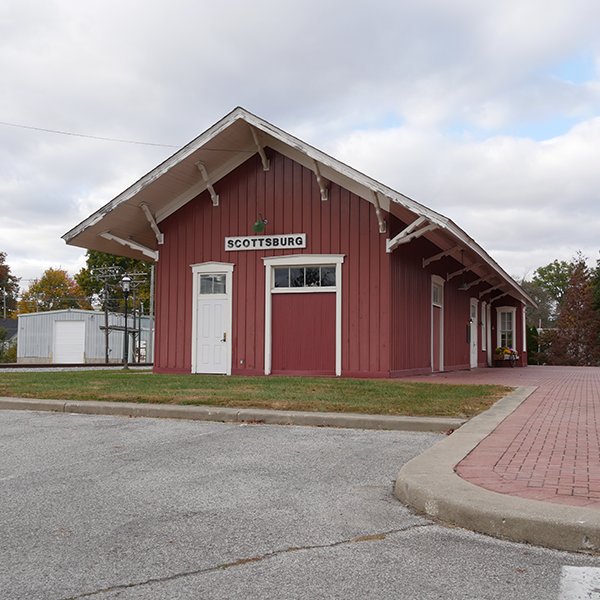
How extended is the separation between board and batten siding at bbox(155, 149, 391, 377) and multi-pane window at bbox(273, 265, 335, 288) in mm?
404

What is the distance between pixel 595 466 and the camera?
16.2ft

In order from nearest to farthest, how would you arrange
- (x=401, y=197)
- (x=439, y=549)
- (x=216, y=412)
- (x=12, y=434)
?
1. (x=439, y=549)
2. (x=12, y=434)
3. (x=216, y=412)
4. (x=401, y=197)

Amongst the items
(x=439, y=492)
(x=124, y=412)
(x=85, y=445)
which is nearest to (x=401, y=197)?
(x=124, y=412)

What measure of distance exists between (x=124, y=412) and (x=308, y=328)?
23.2 ft

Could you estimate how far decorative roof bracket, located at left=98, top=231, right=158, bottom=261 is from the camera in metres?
16.1

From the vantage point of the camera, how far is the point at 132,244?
1644 cm

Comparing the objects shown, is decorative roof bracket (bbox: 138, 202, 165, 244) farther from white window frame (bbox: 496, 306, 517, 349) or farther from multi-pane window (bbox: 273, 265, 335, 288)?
white window frame (bbox: 496, 306, 517, 349)

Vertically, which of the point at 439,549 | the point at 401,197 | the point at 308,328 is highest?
the point at 401,197

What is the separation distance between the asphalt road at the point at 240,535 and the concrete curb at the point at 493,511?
0.28 ft

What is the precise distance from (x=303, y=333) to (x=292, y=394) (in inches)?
224

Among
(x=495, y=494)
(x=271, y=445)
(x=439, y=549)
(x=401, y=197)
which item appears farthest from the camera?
(x=401, y=197)

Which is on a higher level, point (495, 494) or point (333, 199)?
point (333, 199)

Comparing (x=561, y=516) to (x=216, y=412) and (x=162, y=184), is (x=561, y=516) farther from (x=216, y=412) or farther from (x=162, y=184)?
(x=162, y=184)

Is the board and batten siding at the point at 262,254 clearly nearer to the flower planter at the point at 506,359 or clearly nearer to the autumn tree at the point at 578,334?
the flower planter at the point at 506,359
